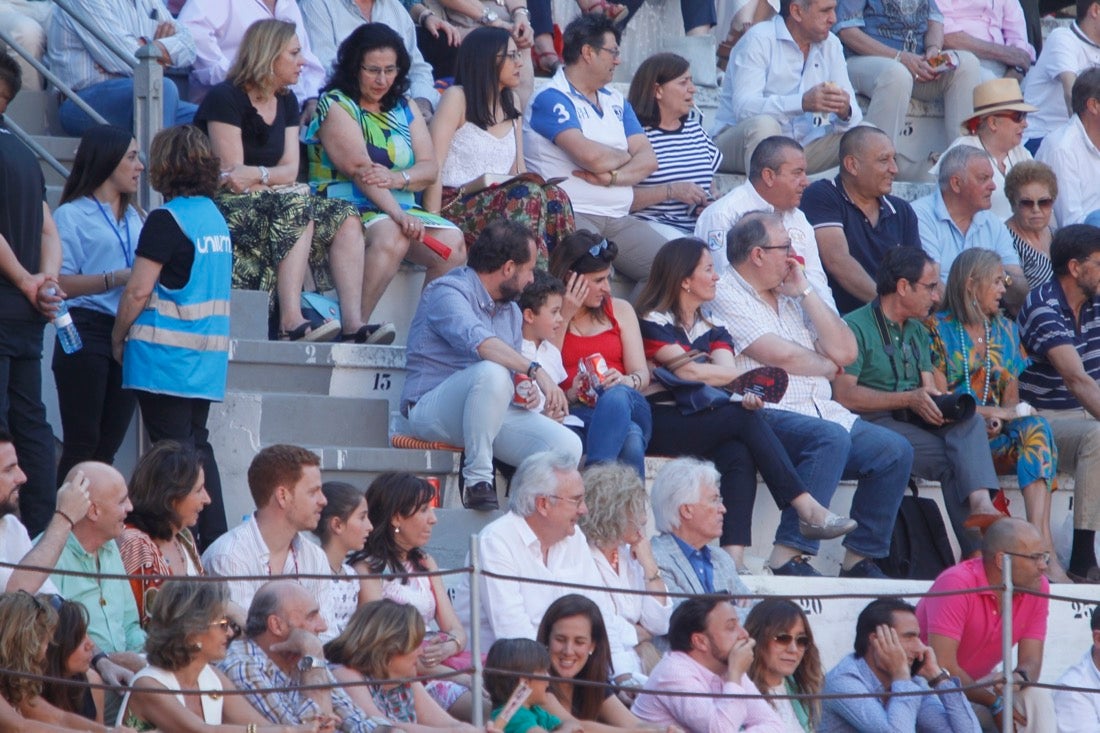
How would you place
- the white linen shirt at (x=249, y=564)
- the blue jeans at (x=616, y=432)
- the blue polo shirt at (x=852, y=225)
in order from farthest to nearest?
the blue polo shirt at (x=852, y=225) < the blue jeans at (x=616, y=432) < the white linen shirt at (x=249, y=564)

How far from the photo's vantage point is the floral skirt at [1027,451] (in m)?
8.22

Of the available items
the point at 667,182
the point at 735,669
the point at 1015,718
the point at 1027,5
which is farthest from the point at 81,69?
the point at 1027,5

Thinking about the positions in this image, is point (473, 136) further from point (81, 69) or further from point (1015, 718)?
point (1015, 718)

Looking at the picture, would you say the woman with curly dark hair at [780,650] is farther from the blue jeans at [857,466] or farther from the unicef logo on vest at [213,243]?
the unicef logo on vest at [213,243]

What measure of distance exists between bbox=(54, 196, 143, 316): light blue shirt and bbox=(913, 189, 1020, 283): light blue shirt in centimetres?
382

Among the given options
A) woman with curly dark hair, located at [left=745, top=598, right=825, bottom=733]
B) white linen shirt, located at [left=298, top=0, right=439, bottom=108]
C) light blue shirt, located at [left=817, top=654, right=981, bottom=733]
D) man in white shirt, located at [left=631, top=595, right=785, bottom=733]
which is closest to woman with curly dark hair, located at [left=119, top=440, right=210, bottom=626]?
man in white shirt, located at [left=631, top=595, right=785, bottom=733]

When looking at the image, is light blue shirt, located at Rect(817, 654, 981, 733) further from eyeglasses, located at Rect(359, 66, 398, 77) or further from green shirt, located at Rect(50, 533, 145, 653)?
eyeglasses, located at Rect(359, 66, 398, 77)

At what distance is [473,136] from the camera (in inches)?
338

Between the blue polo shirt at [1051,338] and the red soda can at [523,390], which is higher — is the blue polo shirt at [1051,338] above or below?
above

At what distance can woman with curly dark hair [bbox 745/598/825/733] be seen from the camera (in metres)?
6.25

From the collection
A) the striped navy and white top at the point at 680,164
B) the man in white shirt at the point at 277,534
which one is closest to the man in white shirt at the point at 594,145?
the striped navy and white top at the point at 680,164

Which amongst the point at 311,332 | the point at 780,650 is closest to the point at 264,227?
the point at 311,332

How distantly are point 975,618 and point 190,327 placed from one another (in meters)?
2.86

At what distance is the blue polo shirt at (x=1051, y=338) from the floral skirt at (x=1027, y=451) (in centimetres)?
42
